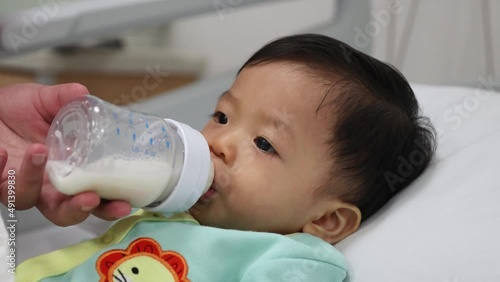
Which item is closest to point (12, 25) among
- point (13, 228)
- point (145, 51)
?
point (13, 228)

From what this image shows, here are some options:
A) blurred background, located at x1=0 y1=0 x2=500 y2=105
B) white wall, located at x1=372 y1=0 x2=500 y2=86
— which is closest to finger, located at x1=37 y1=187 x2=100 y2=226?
blurred background, located at x1=0 y1=0 x2=500 y2=105

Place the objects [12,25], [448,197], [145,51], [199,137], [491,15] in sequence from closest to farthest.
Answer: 1. [199,137]
2. [448,197]
3. [12,25]
4. [491,15]
5. [145,51]

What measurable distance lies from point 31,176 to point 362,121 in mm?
473

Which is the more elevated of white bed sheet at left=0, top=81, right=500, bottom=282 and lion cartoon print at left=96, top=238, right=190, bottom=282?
white bed sheet at left=0, top=81, right=500, bottom=282

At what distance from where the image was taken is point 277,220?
1.03 meters

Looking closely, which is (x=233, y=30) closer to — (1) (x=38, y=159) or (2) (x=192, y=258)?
(2) (x=192, y=258)

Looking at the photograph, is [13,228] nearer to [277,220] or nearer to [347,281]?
[277,220]

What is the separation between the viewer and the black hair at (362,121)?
1.03 metres

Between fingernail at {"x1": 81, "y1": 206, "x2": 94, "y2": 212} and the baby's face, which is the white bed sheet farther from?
fingernail at {"x1": 81, "y1": 206, "x2": 94, "y2": 212}

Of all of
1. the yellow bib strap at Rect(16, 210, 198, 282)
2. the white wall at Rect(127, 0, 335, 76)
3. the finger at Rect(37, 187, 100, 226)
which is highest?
the finger at Rect(37, 187, 100, 226)

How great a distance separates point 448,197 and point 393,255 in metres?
0.15

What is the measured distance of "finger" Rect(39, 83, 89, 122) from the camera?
101 cm

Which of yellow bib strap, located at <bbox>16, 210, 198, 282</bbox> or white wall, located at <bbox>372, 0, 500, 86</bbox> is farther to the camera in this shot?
white wall, located at <bbox>372, 0, 500, 86</bbox>

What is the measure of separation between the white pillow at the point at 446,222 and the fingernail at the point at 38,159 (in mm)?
439
